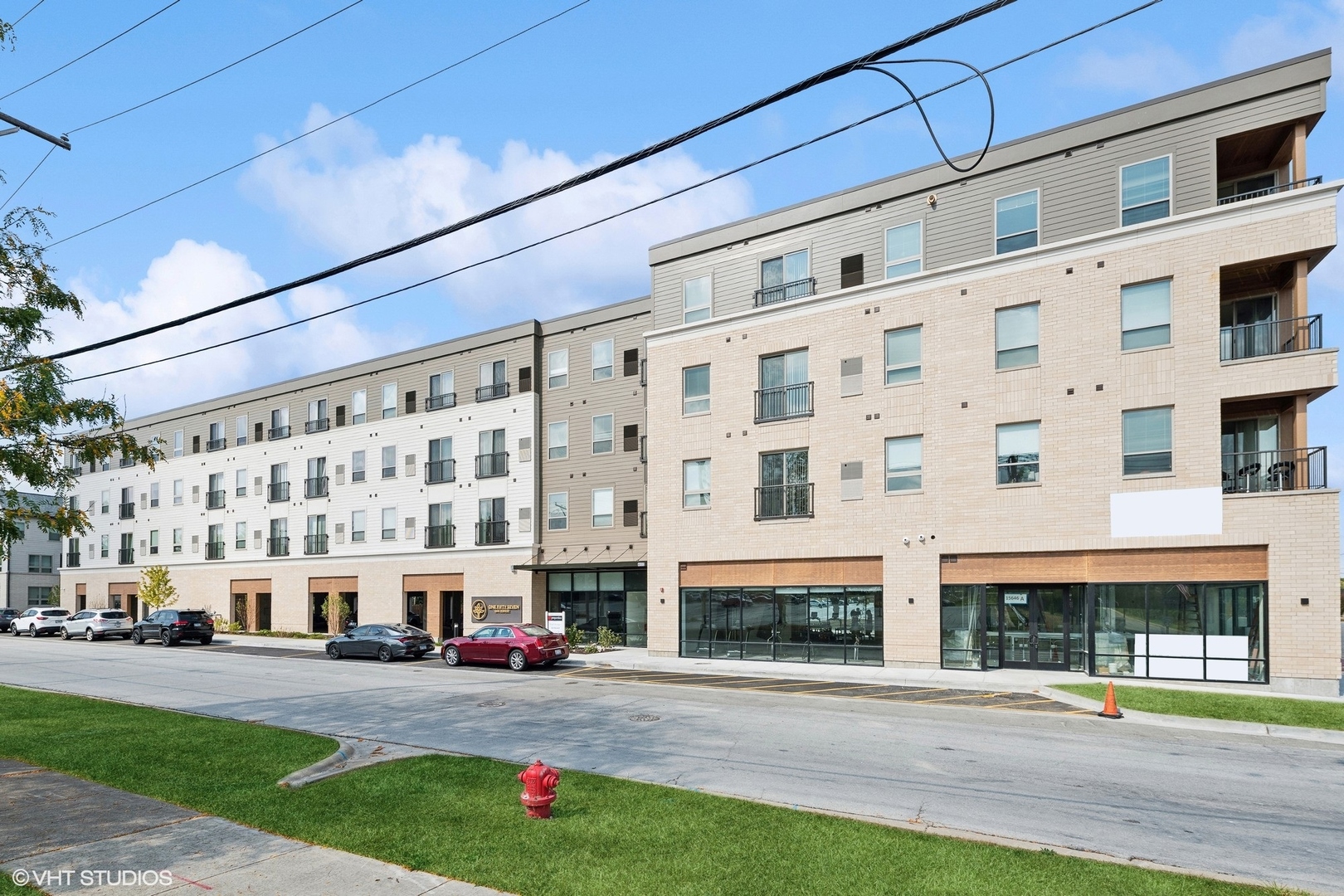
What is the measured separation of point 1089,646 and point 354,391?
37.2 meters

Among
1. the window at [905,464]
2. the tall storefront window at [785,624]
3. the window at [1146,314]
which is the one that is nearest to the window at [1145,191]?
the window at [1146,314]

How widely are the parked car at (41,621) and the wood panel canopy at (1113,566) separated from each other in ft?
163

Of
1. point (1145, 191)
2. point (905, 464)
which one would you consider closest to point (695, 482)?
point (905, 464)

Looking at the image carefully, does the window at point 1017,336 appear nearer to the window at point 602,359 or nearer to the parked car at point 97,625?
the window at point 602,359

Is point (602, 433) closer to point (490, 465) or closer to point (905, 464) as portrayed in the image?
point (490, 465)

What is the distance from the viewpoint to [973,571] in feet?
86.5

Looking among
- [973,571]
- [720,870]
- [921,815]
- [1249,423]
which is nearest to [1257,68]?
[1249,423]

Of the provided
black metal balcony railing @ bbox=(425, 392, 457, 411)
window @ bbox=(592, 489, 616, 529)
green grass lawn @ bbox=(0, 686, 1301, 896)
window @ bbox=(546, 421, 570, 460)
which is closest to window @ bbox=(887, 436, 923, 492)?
window @ bbox=(592, 489, 616, 529)

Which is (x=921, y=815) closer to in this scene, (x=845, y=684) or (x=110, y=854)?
(x=110, y=854)

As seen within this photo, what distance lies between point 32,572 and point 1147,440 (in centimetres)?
8683

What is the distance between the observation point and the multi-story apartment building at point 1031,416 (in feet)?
74.0

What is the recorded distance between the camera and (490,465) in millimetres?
41094

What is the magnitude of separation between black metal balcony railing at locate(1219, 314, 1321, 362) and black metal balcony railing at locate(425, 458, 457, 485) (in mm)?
31161

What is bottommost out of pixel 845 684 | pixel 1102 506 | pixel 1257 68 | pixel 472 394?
pixel 845 684
